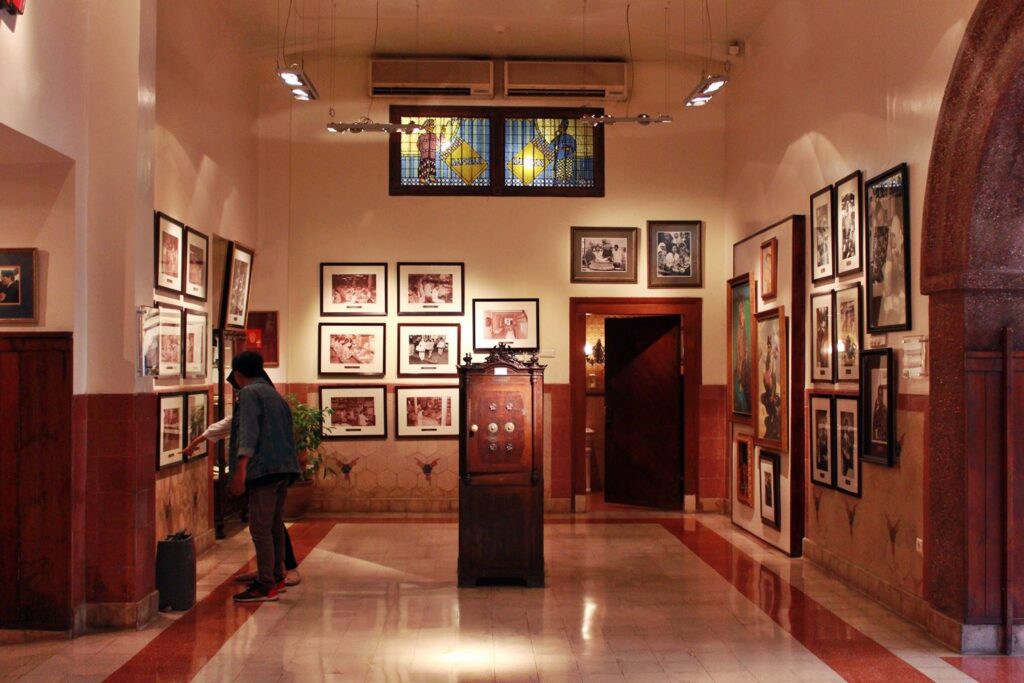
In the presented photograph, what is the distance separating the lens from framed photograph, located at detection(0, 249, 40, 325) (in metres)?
5.78

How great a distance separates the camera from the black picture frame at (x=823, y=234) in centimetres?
757

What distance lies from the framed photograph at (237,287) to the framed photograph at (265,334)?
549mm

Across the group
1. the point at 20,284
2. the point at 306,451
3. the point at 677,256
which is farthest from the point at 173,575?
the point at 677,256

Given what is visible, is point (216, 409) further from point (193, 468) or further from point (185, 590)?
point (185, 590)

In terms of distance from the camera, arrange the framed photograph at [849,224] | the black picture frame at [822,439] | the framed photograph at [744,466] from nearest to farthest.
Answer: the framed photograph at [849,224]
the black picture frame at [822,439]
the framed photograph at [744,466]

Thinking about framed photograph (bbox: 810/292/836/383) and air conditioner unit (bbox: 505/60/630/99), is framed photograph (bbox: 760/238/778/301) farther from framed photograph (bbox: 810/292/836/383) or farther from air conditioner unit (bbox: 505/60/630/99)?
air conditioner unit (bbox: 505/60/630/99)

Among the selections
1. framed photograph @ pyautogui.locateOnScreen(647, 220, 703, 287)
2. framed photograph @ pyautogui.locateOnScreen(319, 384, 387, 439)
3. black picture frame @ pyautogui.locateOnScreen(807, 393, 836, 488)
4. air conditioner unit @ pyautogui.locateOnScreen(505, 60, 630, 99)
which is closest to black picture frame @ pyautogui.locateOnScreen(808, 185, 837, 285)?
black picture frame @ pyautogui.locateOnScreen(807, 393, 836, 488)

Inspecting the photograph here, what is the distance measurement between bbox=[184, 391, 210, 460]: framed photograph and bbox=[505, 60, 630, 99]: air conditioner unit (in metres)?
5.08

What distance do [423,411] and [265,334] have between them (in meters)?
2.04

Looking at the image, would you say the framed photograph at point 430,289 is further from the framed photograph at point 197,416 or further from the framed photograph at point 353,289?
the framed photograph at point 197,416

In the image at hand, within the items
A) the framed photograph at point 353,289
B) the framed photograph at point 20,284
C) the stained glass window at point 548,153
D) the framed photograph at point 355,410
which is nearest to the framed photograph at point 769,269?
the stained glass window at point 548,153

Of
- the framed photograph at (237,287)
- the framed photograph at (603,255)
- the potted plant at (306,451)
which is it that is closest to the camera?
the framed photograph at (237,287)

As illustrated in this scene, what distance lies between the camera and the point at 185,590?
6.46 meters

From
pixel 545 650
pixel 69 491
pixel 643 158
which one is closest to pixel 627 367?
pixel 643 158
